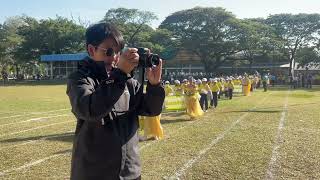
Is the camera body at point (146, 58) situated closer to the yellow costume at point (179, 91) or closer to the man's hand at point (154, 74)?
the man's hand at point (154, 74)

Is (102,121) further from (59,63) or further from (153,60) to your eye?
(59,63)

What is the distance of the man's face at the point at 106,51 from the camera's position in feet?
8.09

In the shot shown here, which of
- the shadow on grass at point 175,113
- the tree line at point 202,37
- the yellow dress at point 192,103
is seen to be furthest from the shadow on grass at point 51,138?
the tree line at point 202,37

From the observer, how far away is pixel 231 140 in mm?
10508

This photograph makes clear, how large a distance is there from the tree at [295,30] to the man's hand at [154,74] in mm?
64546

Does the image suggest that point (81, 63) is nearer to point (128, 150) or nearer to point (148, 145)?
point (128, 150)

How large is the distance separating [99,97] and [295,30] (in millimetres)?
67843

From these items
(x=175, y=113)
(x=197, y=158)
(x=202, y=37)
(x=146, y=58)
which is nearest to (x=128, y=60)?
(x=146, y=58)

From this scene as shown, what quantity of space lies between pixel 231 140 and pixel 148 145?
219 cm

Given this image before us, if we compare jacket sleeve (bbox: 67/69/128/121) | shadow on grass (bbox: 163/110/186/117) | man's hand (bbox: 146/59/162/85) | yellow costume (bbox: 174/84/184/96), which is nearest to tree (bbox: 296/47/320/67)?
yellow costume (bbox: 174/84/184/96)

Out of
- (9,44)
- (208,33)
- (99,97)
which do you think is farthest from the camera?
(9,44)

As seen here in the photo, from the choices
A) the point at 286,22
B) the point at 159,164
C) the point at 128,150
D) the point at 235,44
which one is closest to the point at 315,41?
the point at 286,22

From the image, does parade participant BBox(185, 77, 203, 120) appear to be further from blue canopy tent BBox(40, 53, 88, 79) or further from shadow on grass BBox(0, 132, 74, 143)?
blue canopy tent BBox(40, 53, 88, 79)

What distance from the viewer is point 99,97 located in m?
2.24
